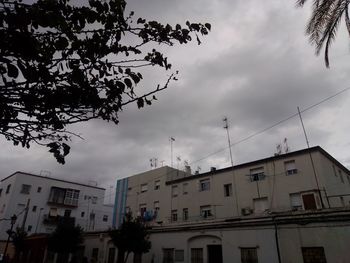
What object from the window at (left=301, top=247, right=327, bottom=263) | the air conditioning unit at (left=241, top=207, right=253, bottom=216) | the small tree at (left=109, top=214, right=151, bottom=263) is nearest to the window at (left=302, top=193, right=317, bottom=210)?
the air conditioning unit at (left=241, top=207, right=253, bottom=216)

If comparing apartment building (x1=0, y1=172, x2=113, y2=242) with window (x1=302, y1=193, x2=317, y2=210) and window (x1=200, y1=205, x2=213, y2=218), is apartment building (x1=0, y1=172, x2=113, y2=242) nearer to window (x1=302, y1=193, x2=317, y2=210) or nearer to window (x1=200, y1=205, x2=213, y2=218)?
window (x1=200, y1=205, x2=213, y2=218)

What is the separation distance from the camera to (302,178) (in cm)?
2333

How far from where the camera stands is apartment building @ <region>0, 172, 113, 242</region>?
41.1m

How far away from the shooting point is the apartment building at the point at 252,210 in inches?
579

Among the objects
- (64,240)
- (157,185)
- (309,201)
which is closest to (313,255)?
(309,201)

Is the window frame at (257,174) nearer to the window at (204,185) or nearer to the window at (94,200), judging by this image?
the window at (204,185)

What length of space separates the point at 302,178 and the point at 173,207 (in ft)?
48.1

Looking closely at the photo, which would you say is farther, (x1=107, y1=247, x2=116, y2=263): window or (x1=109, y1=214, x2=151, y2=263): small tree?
(x1=107, y1=247, x2=116, y2=263): window

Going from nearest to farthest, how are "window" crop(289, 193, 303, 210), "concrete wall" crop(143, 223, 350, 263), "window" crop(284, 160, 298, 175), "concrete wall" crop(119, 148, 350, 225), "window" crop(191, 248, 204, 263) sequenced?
"concrete wall" crop(143, 223, 350, 263)
"window" crop(191, 248, 204, 263)
"window" crop(289, 193, 303, 210)
"concrete wall" crop(119, 148, 350, 225)
"window" crop(284, 160, 298, 175)

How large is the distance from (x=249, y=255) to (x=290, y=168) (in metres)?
10.3

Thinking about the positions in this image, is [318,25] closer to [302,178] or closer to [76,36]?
[76,36]

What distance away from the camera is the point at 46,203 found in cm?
4381

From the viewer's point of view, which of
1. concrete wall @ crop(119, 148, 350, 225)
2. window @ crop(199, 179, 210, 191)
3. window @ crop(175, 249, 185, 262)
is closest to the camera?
window @ crop(175, 249, 185, 262)

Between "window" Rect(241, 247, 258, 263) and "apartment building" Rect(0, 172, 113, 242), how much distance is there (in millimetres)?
30885
